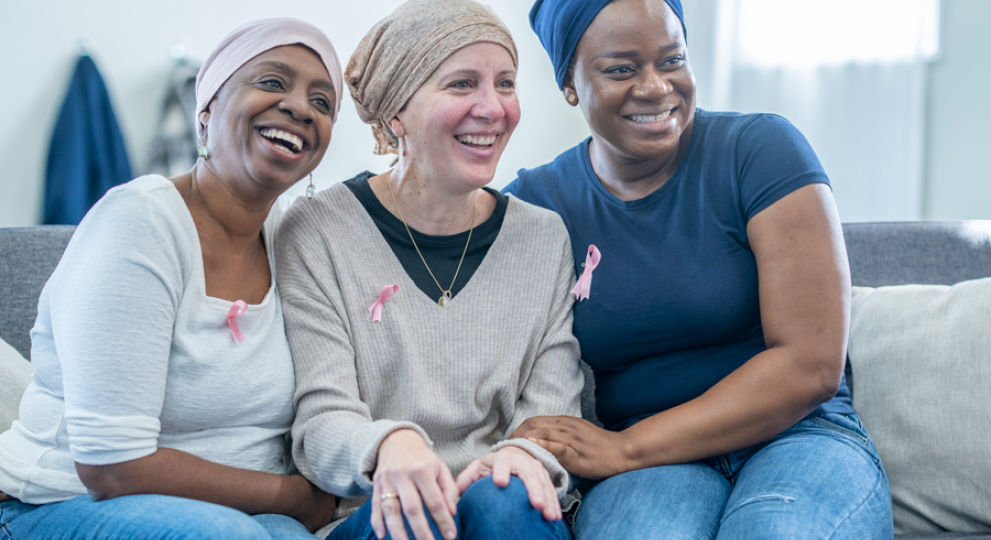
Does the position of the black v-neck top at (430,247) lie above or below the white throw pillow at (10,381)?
above

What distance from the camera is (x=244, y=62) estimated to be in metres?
1.15

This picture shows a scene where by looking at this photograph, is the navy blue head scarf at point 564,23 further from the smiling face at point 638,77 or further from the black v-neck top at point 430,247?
the black v-neck top at point 430,247

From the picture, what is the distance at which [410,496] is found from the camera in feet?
3.16

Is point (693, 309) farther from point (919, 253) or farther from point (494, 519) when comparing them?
point (919, 253)

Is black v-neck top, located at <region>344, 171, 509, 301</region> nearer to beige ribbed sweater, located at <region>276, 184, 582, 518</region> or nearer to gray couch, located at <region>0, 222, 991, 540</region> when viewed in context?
beige ribbed sweater, located at <region>276, 184, 582, 518</region>

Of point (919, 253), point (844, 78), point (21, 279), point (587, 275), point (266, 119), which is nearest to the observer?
point (266, 119)

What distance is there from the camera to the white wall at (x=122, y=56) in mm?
2531

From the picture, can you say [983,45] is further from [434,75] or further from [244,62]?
[244,62]

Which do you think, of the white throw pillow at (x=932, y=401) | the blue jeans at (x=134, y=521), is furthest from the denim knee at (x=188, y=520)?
the white throw pillow at (x=932, y=401)

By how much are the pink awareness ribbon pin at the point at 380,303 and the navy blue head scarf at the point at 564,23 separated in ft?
1.79

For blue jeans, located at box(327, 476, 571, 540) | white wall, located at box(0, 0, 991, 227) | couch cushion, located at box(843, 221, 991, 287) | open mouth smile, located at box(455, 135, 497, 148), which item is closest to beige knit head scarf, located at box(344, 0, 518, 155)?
open mouth smile, located at box(455, 135, 497, 148)

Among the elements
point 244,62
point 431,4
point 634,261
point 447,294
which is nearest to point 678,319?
point 634,261

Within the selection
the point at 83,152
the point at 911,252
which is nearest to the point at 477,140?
the point at 911,252

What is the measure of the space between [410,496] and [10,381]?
33.8 inches
